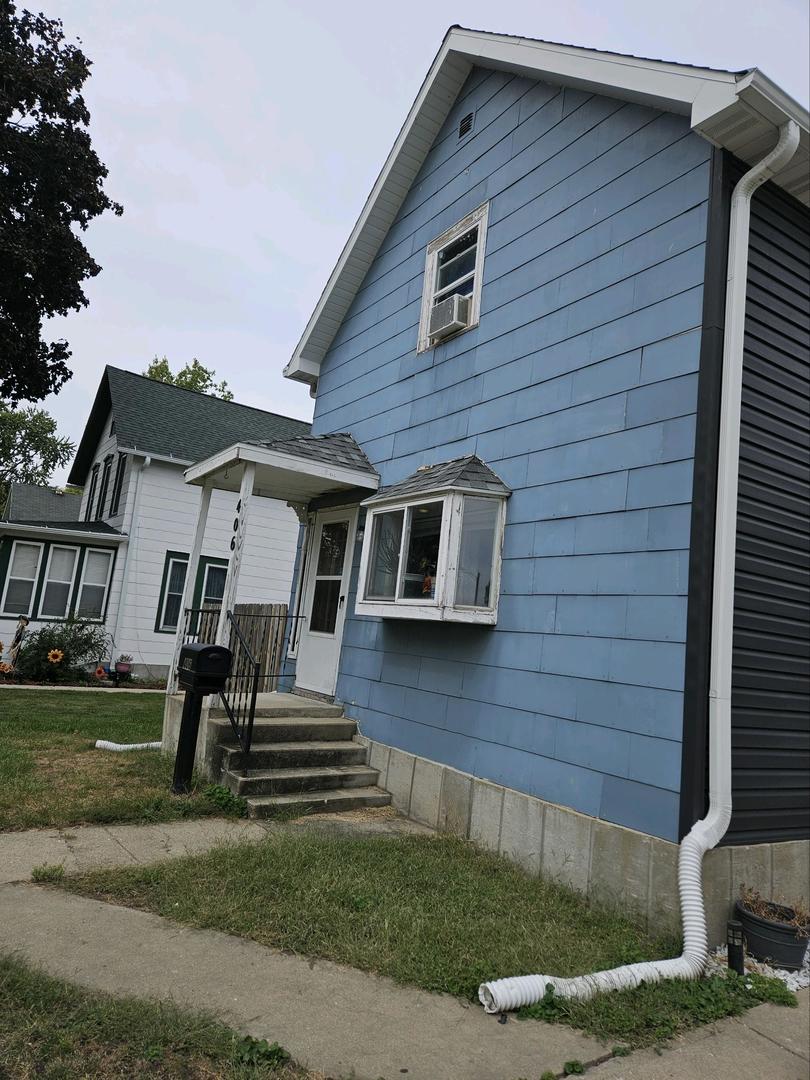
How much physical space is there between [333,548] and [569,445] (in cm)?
395

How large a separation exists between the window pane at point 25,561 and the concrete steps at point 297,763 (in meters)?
10.5

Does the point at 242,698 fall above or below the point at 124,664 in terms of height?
above

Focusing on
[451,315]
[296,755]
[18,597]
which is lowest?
[296,755]

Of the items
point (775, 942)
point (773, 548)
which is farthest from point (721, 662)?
point (775, 942)

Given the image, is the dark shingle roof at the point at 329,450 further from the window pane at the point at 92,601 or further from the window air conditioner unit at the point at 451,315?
the window pane at the point at 92,601

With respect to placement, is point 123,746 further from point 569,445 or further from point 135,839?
point 569,445

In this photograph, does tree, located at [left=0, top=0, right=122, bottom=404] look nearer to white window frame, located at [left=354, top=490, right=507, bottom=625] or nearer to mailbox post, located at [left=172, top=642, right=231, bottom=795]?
mailbox post, located at [left=172, top=642, right=231, bottom=795]

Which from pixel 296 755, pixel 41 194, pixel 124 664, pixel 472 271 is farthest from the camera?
pixel 124 664

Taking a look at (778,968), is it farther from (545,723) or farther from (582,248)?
(582,248)

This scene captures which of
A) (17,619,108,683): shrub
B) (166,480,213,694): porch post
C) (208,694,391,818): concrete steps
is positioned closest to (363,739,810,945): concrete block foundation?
(208,694,391,818): concrete steps

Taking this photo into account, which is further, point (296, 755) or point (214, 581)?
point (214, 581)

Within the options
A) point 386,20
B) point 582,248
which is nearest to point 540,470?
point 582,248

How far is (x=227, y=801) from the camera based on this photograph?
5.45 metres

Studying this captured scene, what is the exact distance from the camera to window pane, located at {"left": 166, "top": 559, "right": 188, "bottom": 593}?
15.8 m
